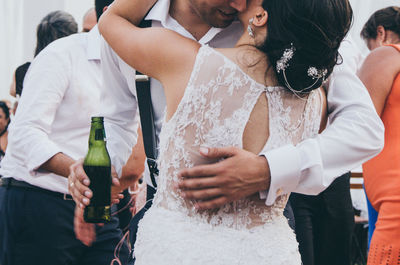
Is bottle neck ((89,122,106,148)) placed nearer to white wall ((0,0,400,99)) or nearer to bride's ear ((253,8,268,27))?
bride's ear ((253,8,268,27))

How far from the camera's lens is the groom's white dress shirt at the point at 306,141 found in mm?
1616

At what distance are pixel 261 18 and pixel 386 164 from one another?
1.40 meters

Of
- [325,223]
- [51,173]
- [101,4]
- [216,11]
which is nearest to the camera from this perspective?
[216,11]

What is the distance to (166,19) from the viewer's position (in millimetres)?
1920

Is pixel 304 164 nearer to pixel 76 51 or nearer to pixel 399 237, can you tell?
pixel 399 237

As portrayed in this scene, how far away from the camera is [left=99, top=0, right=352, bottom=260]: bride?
1.56 metres

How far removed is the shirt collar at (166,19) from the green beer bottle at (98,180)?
414mm

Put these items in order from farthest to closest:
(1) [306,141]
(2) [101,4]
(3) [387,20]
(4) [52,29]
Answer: (4) [52,29], (3) [387,20], (2) [101,4], (1) [306,141]

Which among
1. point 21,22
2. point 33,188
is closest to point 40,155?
point 33,188

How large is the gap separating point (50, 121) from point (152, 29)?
4.40 feet

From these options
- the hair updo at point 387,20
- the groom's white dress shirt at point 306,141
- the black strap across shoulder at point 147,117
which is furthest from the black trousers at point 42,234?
the hair updo at point 387,20

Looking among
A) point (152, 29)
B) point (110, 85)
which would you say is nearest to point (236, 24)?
point (152, 29)

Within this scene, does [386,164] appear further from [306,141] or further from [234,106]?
[234,106]

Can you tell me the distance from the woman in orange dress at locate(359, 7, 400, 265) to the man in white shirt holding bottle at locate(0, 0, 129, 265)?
139 centimetres
